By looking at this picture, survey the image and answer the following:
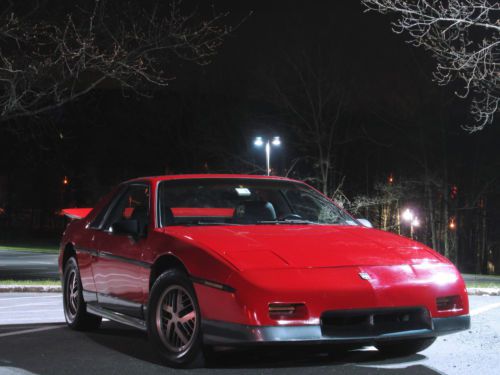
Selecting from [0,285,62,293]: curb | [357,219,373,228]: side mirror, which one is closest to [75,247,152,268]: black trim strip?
[357,219,373,228]: side mirror

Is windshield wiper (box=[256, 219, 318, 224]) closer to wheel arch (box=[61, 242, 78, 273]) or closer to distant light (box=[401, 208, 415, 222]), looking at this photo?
wheel arch (box=[61, 242, 78, 273])

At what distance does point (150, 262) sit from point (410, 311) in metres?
2.05

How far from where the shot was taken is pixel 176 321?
6016 millimetres

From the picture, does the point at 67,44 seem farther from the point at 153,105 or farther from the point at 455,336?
the point at 153,105

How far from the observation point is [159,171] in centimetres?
5675

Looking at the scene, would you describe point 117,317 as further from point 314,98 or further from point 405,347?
point 314,98

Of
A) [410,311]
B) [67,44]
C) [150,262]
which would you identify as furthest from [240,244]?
[67,44]

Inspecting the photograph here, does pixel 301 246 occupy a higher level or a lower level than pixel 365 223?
lower

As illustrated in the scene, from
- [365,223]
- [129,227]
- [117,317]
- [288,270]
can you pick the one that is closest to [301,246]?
[288,270]

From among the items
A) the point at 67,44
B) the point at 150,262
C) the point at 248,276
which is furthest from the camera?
the point at 67,44

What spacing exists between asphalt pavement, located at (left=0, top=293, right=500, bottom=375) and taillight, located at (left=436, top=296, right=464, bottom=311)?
18.5 inches

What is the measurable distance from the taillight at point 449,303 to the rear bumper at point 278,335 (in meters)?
0.21

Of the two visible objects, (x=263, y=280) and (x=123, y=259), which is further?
(x=123, y=259)

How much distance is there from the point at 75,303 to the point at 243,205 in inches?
96.8
